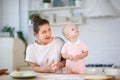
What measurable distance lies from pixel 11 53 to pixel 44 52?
1503mm

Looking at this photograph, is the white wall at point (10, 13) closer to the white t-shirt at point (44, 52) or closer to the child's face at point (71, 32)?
the white t-shirt at point (44, 52)

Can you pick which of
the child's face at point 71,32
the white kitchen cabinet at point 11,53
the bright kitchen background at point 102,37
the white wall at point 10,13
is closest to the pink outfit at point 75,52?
the child's face at point 71,32

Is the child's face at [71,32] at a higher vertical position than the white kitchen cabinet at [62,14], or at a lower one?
lower

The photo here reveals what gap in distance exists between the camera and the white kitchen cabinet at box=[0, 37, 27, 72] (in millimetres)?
3088

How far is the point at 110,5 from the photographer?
340 centimetres

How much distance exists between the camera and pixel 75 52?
5.38ft

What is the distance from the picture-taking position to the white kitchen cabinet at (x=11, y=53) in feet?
10.1

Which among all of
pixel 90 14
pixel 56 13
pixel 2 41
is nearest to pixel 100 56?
pixel 90 14

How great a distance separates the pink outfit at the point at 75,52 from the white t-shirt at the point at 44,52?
0.19ft

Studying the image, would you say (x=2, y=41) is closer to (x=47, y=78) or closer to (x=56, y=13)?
(x=56, y=13)

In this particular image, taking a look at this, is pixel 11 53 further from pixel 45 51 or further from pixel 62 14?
pixel 45 51

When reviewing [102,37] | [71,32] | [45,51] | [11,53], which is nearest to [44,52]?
[45,51]

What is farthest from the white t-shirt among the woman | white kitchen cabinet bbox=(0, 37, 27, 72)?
white kitchen cabinet bbox=(0, 37, 27, 72)

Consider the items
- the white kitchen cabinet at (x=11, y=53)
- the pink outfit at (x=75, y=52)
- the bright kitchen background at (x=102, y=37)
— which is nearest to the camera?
the pink outfit at (x=75, y=52)
